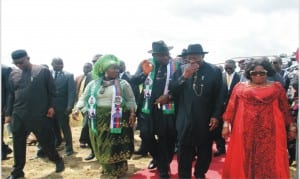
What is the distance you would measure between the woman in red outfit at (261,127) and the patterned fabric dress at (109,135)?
177 cm

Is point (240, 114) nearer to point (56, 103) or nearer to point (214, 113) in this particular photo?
point (214, 113)

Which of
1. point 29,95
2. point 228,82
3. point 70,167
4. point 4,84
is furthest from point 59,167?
point 228,82

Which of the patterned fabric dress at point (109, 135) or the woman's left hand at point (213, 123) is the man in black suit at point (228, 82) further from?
the patterned fabric dress at point (109, 135)

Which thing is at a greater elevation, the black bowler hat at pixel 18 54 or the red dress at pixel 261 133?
the black bowler hat at pixel 18 54

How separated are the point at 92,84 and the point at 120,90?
448mm

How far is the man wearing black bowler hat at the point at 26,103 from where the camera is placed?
570 cm

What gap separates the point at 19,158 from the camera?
583 cm

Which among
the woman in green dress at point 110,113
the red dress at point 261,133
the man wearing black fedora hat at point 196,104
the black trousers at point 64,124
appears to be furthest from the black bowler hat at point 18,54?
the red dress at point 261,133

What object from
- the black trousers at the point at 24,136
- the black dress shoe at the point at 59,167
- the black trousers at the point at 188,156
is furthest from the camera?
the black dress shoe at the point at 59,167

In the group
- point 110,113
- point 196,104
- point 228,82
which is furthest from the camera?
point 228,82

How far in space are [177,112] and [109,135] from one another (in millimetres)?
1182

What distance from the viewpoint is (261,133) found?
14.7ft

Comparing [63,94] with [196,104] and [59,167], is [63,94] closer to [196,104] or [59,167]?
[59,167]

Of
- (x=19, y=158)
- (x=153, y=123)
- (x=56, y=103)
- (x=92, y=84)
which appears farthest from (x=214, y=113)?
(x=56, y=103)
